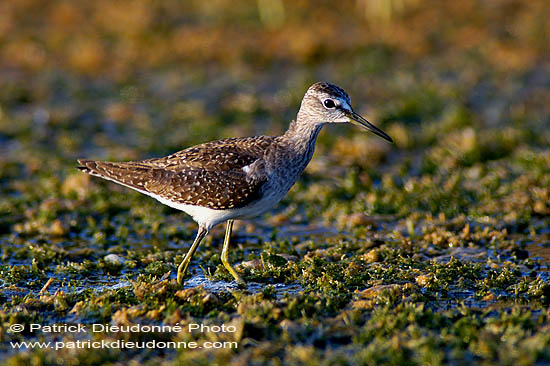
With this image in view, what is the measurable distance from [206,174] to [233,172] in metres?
0.34

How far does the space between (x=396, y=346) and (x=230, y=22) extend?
48.8 ft

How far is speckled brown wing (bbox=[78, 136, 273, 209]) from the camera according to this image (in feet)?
27.3

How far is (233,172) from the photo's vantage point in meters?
8.42

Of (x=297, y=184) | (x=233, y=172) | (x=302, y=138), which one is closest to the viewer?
(x=233, y=172)

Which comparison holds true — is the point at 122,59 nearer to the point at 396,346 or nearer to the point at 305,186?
the point at 305,186

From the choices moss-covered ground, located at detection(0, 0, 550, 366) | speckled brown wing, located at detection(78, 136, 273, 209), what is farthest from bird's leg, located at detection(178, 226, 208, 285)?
speckled brown wing, located at detection(78, 136, 273, 209)

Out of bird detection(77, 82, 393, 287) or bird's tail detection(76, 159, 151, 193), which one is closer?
bird detection(77, 82, 393, 287)

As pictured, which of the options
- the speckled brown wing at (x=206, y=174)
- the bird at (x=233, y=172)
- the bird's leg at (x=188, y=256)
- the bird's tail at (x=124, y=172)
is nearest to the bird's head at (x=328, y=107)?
the bird at (x=233, y=172)

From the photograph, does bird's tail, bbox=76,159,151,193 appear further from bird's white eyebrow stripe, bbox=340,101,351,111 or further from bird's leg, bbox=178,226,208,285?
bird's white eyebrow stripe, bbox=340,101,351,111

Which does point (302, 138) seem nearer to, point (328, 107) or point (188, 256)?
point (328, 107)

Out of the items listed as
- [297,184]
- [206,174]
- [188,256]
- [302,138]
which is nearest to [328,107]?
[302,138]

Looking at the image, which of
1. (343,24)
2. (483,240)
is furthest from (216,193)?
(343,24)

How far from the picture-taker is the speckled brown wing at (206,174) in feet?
27.3

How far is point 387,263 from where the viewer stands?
891 centimetres
